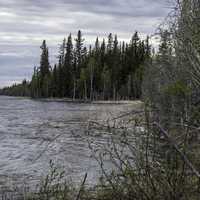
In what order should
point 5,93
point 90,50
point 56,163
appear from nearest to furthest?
point 56,163 → point 90,50 → point 5,93

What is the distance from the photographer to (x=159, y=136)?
496 centimetres

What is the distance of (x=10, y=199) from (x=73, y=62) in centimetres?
9119

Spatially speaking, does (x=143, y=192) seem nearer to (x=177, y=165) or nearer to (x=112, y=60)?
(x=177, y=165)

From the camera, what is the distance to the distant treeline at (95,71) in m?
93.1

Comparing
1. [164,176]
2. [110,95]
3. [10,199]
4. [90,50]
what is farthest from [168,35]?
[90,50]

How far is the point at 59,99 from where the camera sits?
318ft

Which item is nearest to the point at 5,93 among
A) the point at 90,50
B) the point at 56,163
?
the point at 90,50

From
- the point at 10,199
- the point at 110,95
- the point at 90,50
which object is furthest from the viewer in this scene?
the point at 90,50

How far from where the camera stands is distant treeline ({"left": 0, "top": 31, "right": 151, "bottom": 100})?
93062mm

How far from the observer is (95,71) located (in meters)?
94.5

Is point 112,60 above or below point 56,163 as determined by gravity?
above

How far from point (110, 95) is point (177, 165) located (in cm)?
9058

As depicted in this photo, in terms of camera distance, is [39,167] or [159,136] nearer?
[159,136]

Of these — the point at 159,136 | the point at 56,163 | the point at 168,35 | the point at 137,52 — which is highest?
the point at 137,52
